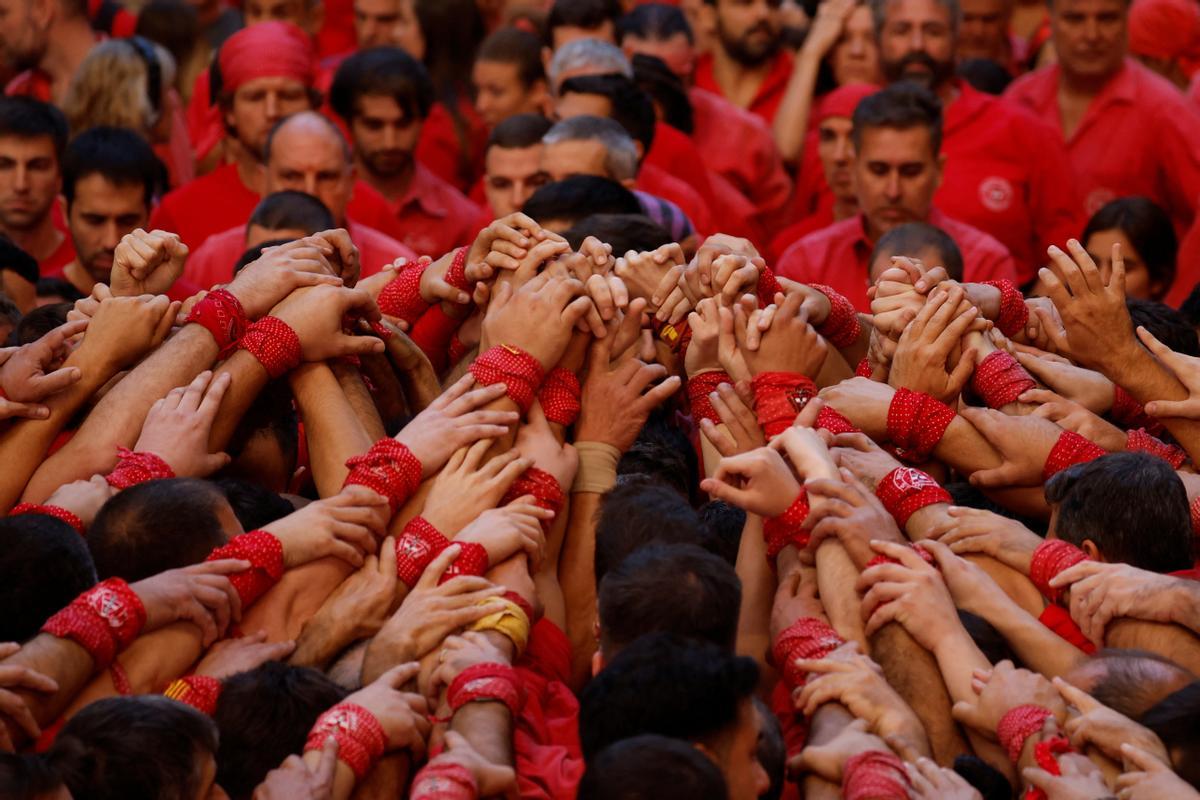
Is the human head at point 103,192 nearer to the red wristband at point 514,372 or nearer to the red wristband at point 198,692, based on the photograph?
the red wristband at point 514,372

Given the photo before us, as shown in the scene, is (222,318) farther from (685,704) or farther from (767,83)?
(767,83)

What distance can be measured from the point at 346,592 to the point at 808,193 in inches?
186

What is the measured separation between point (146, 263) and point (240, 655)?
123cm

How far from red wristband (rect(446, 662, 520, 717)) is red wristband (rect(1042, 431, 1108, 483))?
4.30 ft

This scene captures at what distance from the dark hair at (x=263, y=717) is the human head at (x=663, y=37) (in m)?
4.97

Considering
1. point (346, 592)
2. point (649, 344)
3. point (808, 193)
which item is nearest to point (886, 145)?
point (808, 193)

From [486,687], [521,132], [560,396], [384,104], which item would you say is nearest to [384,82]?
[384,104]

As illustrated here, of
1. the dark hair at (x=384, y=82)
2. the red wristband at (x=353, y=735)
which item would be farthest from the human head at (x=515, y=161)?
the red wristband at (x=353, y=735)

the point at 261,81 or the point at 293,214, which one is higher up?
the point at 293,214

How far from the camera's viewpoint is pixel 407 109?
25.3 feet

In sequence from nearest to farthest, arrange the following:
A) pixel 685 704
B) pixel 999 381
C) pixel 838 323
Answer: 1. pixel 685 704
2. pixel 999 381
3. pixel 838 323

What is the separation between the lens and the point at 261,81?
7.81 meters

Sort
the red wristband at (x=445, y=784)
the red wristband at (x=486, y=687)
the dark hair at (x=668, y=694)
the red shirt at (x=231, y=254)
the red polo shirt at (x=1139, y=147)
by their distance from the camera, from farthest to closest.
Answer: the red polo shirt at (x=1139, y=147) → the red shirt at (x=231, y=254) → the red wristband at (x=486, y=687) → the red wristband at (x=445, y=784) → the dark hair at (x=668, y=694)

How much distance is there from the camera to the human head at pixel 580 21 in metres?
8.34
